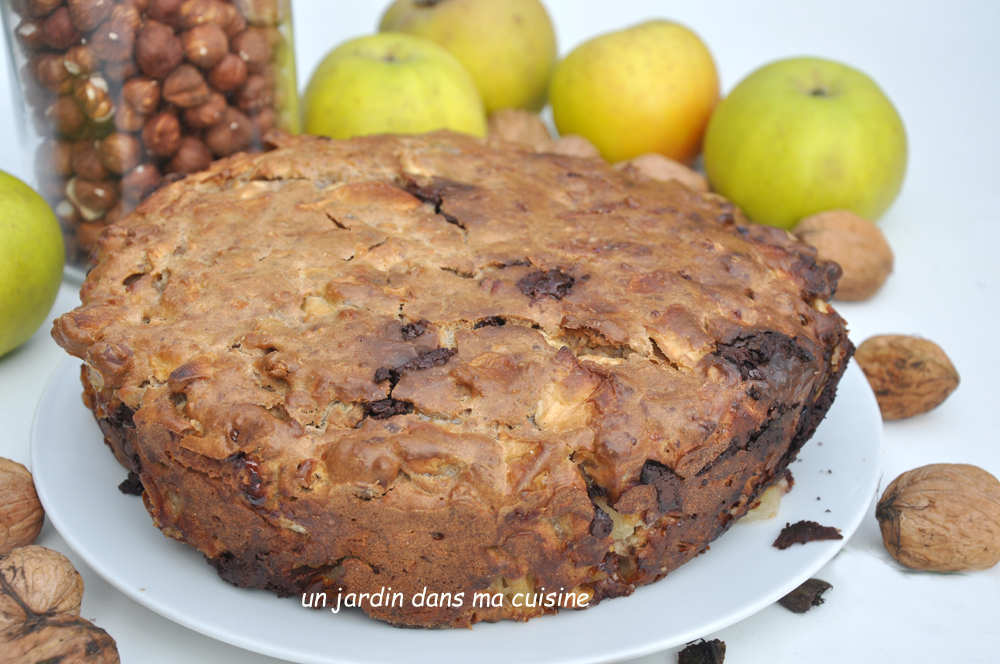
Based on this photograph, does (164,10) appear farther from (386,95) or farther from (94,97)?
(386,95)

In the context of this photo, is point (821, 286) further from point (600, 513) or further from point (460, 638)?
point (460, 638)

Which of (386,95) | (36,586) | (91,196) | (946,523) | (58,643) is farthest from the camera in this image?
(386,95)

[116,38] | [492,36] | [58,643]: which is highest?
[116,38]

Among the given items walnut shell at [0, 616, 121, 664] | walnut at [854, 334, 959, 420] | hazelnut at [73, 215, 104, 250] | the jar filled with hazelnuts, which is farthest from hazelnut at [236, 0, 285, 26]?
walnut at [854, 334, 959, 420]

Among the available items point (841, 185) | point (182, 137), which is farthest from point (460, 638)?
point (841, 185)

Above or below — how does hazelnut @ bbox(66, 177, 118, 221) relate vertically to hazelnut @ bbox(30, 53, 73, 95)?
below

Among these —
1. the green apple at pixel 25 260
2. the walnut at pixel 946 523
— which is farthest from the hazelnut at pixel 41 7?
the walnut at pixel 946 523

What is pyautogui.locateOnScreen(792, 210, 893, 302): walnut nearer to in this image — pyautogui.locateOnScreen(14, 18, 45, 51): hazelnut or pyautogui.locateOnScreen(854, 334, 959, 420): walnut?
pyautogui.locateOnScreen(854, 334, 959, 420): walnut

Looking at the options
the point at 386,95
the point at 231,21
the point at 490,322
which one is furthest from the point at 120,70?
the point at 490,322
